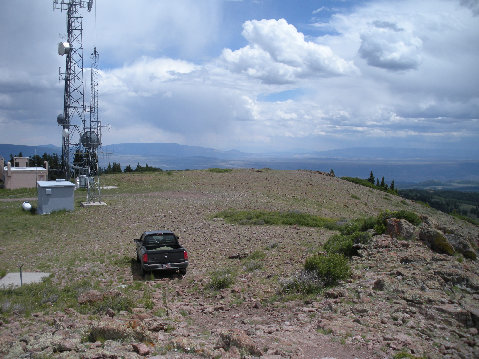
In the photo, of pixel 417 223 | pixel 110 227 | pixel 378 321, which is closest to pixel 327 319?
pixel 378 321

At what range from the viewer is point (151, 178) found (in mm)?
43312

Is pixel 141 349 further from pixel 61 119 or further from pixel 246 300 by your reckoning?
pixel 61 119

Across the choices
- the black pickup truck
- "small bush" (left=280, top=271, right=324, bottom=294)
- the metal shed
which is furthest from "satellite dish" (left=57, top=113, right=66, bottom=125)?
"small bush" (left=280, top=271, right=324, bottom=294)

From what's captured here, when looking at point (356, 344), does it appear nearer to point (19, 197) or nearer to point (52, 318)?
point (52, 318)

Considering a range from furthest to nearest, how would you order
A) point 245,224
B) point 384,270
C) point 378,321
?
point 245,224 < point 384,270 < point 378,321

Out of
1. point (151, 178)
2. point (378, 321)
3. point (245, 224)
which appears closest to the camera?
A: point (378, 321)

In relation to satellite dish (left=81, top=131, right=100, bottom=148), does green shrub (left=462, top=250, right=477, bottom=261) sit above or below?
below

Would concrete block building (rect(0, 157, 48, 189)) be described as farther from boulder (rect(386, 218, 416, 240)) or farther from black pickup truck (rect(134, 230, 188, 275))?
boulder (rect(386, 218, 416, 240))

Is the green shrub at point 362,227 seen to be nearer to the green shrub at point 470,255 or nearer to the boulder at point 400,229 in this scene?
the boulder at point 400,229

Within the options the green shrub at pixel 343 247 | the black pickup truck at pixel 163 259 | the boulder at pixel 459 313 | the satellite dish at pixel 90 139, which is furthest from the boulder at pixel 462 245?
the satellite dish at pixel 90 139

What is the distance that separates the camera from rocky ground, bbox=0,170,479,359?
6977mm

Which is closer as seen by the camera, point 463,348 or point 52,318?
point 463,348

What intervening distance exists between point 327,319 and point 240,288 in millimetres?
3504

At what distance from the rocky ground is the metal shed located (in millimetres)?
3208
